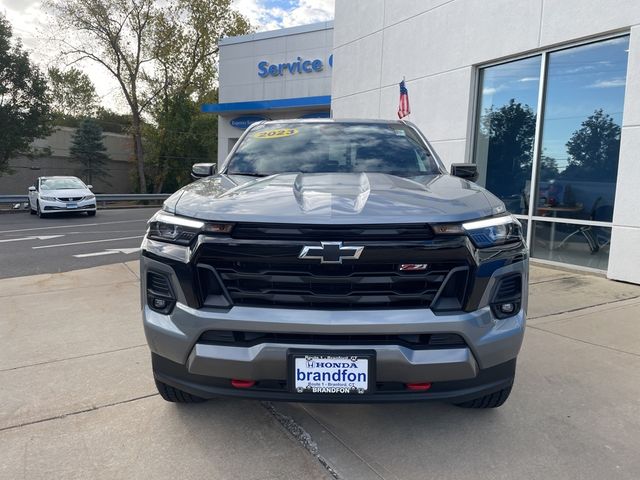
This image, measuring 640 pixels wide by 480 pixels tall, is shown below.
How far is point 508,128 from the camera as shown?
8367 mm

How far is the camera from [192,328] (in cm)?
225

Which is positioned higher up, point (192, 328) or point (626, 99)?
point (626, 99)

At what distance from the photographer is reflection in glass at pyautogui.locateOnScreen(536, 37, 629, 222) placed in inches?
266

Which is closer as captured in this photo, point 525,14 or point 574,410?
point 574,410

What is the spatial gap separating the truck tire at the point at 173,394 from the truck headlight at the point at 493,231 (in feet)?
5.81

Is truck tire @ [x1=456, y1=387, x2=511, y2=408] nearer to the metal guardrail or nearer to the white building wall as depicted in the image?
the white building wall

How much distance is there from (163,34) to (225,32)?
484 cm

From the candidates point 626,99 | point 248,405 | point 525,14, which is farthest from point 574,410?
point 525,14

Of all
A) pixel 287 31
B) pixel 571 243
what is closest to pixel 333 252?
pixel 571 243

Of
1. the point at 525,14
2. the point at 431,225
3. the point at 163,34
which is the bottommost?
the point at 431,225

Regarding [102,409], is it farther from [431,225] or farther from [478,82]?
[478,82]

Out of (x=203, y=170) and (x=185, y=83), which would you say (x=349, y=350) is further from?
(x=185, y=83)

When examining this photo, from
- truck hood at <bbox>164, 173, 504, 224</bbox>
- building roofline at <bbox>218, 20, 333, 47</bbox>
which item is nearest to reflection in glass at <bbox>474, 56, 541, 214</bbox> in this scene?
truck hood at <bbox>164, 173, 504, 224</bbox>

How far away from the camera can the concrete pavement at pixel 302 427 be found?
2400 millimetres
